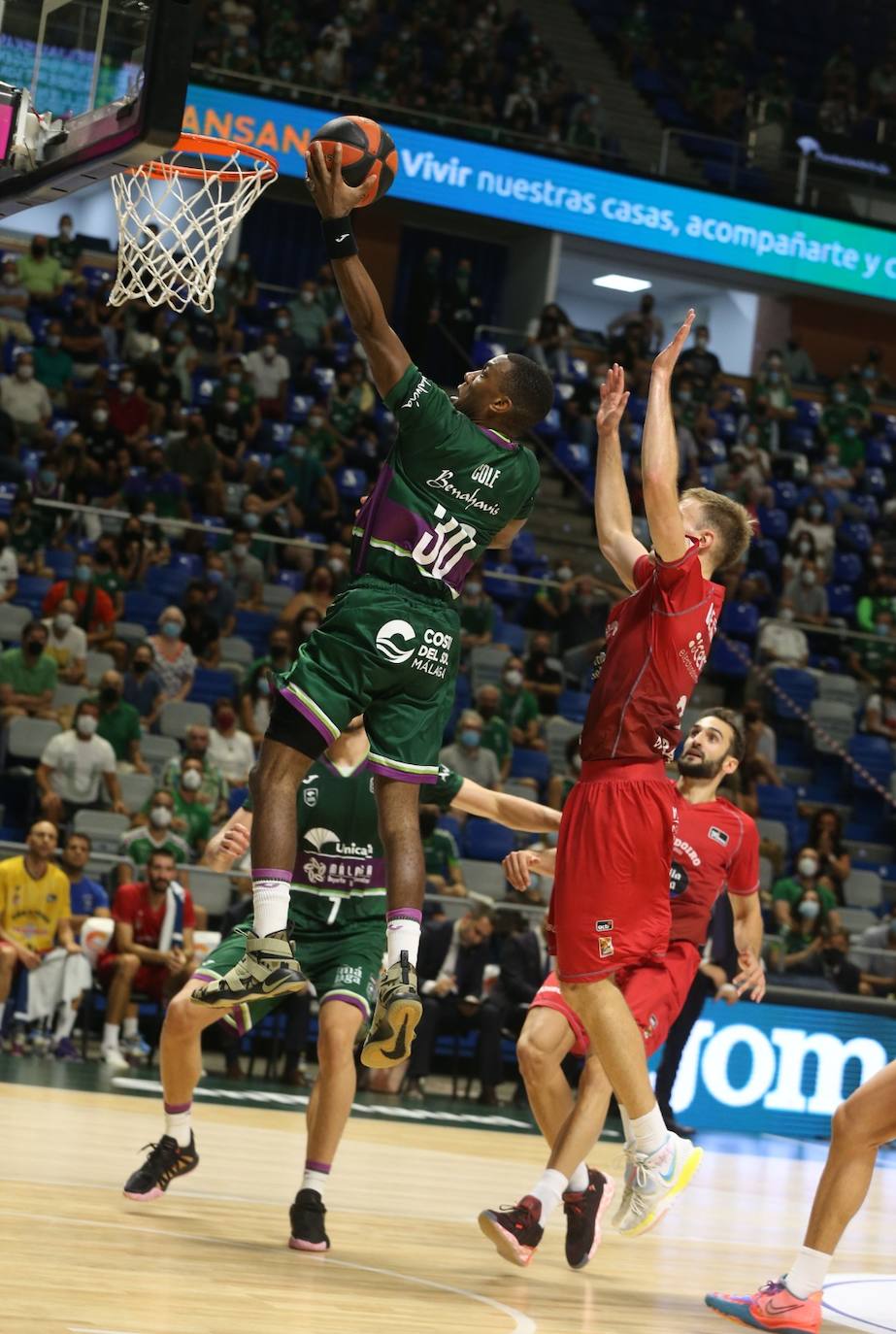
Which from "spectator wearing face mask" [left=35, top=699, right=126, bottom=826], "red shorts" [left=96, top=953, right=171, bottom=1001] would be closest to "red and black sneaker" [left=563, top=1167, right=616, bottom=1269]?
"red shorts" [left=96, top=953, right=171, bottom=1001]

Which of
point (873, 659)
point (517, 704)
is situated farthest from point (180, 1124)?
point (873, 659)

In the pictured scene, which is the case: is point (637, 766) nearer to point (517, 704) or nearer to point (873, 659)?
point (517, 704)

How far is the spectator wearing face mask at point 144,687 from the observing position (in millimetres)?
15008

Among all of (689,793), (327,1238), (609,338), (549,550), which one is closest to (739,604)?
(549,550)

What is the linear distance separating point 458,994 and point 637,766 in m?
7.60

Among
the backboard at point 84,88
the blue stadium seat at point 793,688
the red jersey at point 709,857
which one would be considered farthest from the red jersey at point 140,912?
the blue stadium seat at point 793,688

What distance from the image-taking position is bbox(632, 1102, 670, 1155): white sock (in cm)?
575

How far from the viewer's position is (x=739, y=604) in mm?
20141

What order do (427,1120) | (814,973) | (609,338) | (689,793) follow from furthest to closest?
(609,338)
(814,973)
(427,1120)
(689,793)

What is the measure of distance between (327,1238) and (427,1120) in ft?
18.6

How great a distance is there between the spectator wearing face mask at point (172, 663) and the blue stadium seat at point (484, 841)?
2796mm

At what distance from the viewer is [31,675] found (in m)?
14.4

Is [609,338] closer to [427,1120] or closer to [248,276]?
[248,276]

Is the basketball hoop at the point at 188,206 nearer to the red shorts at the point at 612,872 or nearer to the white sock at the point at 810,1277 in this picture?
the red shorts at the point at 612,872
